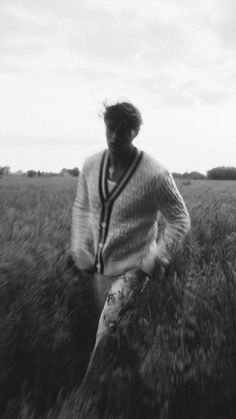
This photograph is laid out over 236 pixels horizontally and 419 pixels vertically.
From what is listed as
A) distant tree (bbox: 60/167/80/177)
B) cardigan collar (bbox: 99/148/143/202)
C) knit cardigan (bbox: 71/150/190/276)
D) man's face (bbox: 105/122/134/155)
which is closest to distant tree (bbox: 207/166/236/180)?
distant tree (bbox: 60/167/80/177)

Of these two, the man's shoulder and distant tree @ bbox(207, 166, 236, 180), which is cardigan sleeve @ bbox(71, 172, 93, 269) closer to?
the man's shoulder

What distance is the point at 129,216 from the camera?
2316mm

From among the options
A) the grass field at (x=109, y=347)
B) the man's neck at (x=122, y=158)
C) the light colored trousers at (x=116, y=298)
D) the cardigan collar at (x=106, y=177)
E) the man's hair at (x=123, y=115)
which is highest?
the man's hair at (x=123, y=115)

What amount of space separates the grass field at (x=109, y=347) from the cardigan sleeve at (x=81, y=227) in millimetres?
254

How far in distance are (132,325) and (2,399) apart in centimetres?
94

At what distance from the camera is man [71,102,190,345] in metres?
2.16

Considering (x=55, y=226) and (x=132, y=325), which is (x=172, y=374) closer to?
(x=132, y=325)

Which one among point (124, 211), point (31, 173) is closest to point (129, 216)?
point (124, 211)

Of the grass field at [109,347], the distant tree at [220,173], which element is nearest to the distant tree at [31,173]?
the grass field at [109,347]

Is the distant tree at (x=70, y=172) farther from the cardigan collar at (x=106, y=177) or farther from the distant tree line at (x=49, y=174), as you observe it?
the cardigan collar at (x=106, y=177)

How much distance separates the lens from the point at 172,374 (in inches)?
85.4

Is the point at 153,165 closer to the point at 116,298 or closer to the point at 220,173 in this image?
the point at 116,298

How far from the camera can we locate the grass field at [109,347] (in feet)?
6.44

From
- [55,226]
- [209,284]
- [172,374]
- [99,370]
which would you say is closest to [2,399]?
[99,370]
